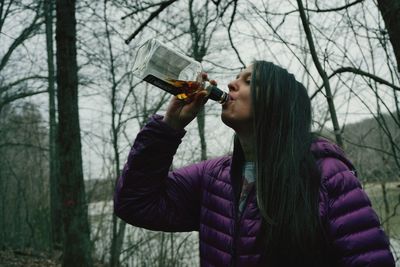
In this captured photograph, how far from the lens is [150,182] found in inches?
65.2

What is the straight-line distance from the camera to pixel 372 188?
4.99 meters

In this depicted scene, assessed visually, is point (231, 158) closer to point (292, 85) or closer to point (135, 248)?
point (292, 85)

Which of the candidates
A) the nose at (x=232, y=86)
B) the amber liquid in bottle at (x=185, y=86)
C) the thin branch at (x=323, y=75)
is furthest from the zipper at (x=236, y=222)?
the thin branch at (x=323, y=75)

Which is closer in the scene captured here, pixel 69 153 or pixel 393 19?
pixel 393 19

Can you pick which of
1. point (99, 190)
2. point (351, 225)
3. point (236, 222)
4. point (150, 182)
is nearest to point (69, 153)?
point (150, 182)

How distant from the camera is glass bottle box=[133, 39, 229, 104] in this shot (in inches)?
74.0

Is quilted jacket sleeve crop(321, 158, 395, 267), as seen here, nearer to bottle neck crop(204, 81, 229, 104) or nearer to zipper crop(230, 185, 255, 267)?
zipper crop(230, 185, 255, 267)

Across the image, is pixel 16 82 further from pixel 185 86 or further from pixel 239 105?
pixel 239 105

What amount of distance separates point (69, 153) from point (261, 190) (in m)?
3.56

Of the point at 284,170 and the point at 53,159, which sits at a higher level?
the point at 53,159

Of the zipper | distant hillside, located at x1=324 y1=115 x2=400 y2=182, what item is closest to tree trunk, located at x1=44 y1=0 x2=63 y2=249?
distant hillside, located at x1=324 y1=115 x2=400 y2=182

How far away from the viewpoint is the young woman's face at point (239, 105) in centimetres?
157

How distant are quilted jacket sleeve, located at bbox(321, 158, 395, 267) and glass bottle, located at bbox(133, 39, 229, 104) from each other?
2.46ft

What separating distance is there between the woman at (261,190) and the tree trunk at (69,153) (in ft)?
10.1
